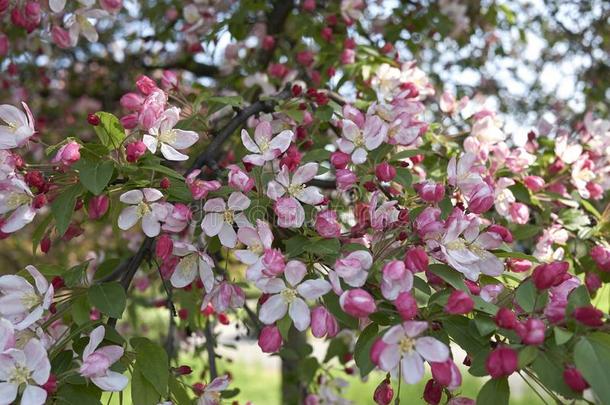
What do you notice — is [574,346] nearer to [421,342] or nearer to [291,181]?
[421,342]

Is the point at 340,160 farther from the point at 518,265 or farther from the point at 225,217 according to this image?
the point at 518,265

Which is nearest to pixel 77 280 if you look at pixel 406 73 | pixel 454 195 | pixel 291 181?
pixel 291 181

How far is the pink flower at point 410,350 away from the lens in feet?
3.07

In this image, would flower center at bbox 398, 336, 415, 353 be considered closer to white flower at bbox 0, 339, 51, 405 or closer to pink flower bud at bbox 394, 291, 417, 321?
pink flower bud at bbox 394, 291, 417, 321


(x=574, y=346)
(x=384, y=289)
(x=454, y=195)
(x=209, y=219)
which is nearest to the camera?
(x=574, y=346)

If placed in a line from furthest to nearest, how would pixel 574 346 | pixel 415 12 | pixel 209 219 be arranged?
pixel 415 12 < pixel 209 219 < pixel 574 346

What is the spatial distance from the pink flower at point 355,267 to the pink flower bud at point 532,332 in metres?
0.23

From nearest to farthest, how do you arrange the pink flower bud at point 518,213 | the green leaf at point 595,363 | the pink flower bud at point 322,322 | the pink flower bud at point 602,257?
the green leaf at point 595,363
the pink flower bud at point 322,322
the pink flower bud at point 602,257
the pink flower bud at point 518,213

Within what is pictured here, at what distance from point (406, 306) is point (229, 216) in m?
0.38

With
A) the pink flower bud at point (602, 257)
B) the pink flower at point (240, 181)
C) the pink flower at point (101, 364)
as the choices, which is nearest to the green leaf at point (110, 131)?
the pink flower at point (240, 181)

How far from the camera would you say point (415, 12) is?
2.57 metres

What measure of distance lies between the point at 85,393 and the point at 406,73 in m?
1.13

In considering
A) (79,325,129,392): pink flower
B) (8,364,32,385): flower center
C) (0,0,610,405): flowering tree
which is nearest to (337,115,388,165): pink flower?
(0,0,610,405): flowering tree

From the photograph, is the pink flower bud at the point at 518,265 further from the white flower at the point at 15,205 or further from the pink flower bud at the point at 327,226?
the white flower at the point at 15,205
